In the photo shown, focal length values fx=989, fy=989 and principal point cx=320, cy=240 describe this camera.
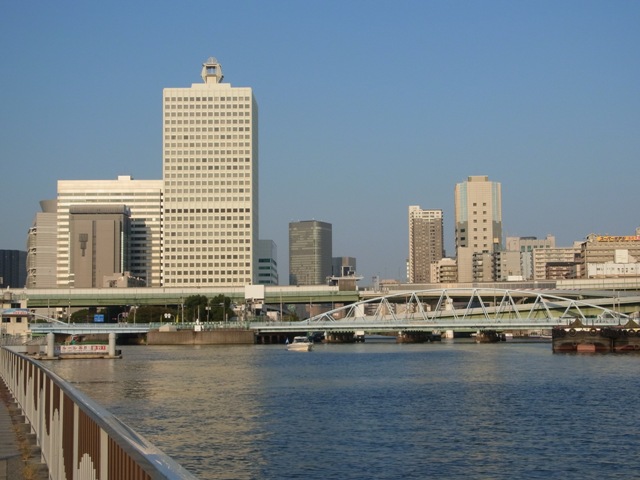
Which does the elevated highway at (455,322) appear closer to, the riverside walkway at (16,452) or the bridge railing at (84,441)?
the riverside walkway at (16,452)

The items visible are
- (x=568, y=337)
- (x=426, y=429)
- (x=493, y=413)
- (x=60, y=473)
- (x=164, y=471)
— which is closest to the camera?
(x=164, y=471)

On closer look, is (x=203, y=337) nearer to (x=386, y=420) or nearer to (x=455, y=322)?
(x=455, y=322)

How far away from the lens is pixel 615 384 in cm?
7369

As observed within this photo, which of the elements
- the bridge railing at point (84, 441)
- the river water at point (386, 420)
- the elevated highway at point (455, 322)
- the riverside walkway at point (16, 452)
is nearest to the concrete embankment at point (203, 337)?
the elevated highway at point (455, 322)

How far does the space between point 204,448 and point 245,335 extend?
14409 cm

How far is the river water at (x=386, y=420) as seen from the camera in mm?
36062

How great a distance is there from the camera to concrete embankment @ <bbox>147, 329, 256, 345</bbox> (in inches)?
7062

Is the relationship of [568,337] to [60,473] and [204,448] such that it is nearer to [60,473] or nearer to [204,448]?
[204,448]

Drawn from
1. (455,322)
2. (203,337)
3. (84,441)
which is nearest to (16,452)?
(84,441)

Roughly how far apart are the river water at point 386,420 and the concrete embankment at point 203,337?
84816mm

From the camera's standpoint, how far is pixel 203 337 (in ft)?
591

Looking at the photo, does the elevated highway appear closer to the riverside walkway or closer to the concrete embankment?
the concrete embankment

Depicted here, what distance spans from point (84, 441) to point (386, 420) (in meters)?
39.0

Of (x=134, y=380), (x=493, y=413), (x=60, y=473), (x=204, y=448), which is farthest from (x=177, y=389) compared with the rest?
(x=60, y=473)
